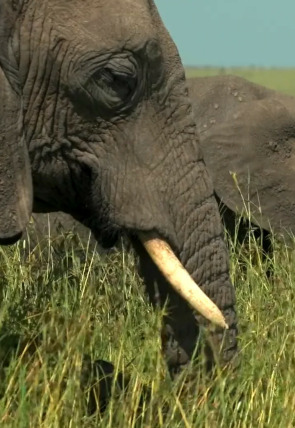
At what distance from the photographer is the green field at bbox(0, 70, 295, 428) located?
154 inches

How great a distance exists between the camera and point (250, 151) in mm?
7781

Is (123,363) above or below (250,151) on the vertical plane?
above

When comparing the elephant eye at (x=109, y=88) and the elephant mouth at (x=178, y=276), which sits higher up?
the elephant eye at (x=109, y=88)

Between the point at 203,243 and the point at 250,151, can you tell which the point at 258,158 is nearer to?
the point at 250,151

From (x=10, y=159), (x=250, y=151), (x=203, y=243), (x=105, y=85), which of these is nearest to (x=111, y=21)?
(x=105, y=85)

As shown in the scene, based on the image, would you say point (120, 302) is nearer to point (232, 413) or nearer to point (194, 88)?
point (232, 413)

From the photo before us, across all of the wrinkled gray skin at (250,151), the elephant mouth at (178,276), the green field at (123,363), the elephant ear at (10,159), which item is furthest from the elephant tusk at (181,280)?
the wrinkled gray skin at (250,151)

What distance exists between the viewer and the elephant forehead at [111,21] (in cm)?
425

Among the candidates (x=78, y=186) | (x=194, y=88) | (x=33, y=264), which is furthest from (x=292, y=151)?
(x=78, y=186)

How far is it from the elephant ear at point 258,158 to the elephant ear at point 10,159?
3.31 meters

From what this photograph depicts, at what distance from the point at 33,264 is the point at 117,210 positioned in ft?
5.63

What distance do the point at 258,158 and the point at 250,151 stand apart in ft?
0.17

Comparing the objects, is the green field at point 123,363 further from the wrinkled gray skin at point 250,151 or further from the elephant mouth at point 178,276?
the wrinkled gray skin at point 250,151

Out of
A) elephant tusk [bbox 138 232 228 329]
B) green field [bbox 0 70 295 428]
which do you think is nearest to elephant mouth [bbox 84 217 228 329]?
elephant tusk [bbox 138 232 228 329]
